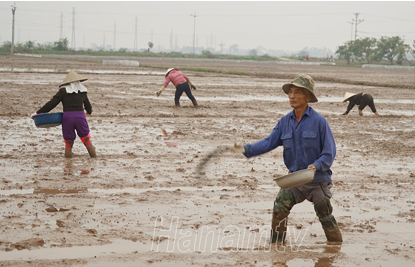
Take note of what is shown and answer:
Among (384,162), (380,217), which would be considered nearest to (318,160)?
(380,217)

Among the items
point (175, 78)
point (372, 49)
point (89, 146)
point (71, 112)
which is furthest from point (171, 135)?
point (372, 49)

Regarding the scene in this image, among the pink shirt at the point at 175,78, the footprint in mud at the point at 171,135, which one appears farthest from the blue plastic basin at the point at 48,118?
the pink shirt at the point at 175,78

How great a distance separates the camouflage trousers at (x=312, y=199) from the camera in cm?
436

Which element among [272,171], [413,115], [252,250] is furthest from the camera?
[413,115]

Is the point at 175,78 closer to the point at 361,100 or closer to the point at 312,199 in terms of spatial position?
the point at 361,100

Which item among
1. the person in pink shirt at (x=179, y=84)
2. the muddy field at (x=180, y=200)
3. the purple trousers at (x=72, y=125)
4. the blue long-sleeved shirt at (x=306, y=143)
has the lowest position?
the muddy field at (x=180, y=200)

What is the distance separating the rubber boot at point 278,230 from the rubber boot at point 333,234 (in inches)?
15.0

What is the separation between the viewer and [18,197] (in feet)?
18.9

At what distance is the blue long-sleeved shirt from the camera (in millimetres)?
4238

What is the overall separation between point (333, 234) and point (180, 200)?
2.00m

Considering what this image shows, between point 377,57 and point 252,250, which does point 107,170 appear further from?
point 377,57

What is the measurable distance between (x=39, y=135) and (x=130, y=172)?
348 cm

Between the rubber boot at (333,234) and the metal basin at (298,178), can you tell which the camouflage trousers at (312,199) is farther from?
the metal basin at (298,178)

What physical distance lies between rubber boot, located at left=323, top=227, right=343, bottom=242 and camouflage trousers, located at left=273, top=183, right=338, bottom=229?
4 cm
